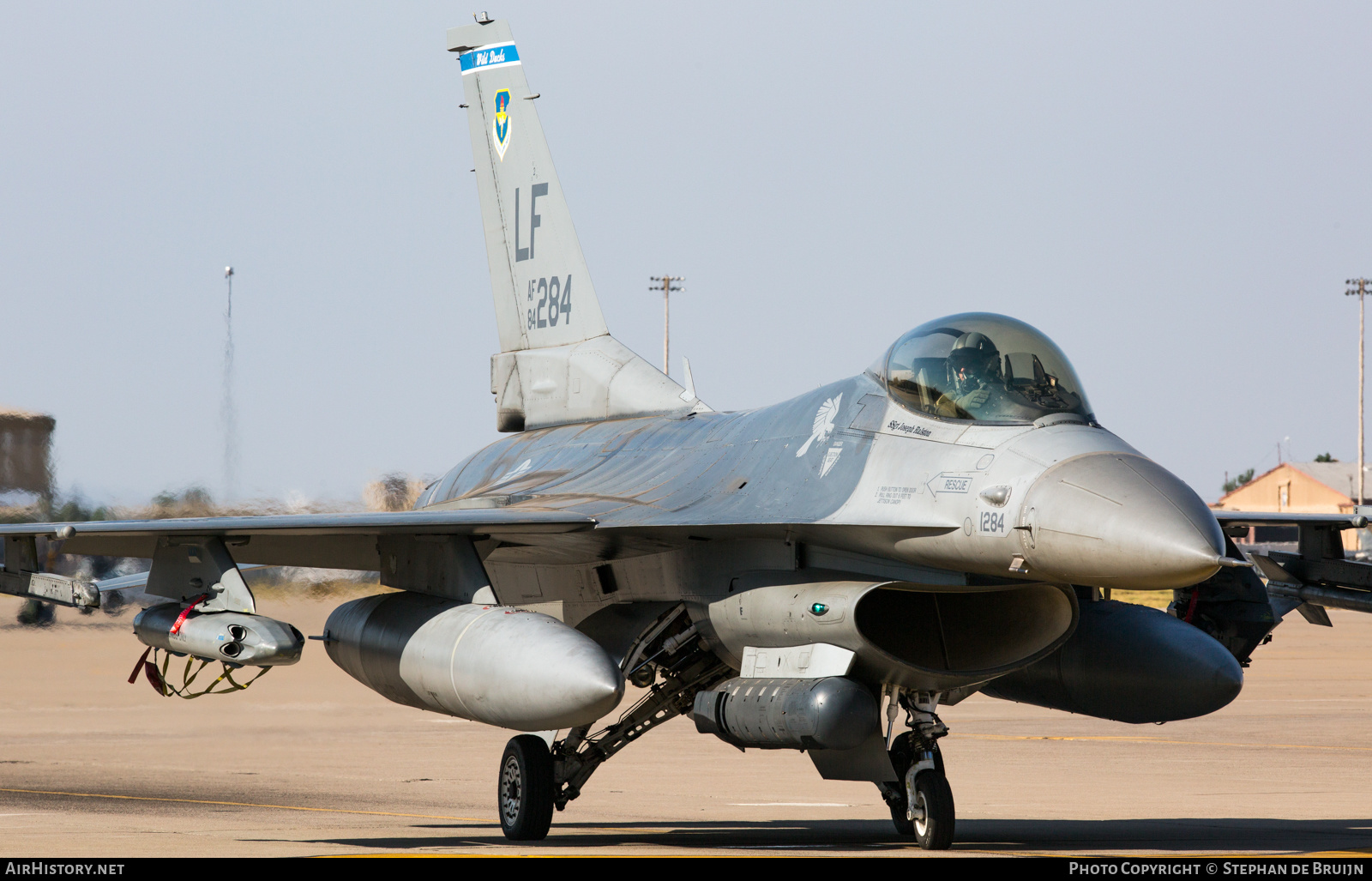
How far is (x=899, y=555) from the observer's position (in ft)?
32.4

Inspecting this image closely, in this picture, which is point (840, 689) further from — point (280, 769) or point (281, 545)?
point (280, 769)

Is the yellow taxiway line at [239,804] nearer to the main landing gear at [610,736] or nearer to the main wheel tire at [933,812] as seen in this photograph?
the main landing gear at [610,736]

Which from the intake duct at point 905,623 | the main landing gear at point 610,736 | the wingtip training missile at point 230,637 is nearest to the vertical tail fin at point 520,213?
the main landing gear at point 610,736

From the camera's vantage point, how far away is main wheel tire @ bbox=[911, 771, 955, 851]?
1052cm

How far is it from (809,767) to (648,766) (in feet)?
6.12

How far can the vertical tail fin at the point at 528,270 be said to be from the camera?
1470cm

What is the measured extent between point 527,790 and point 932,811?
3.04 m

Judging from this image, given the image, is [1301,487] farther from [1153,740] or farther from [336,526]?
[336,526]

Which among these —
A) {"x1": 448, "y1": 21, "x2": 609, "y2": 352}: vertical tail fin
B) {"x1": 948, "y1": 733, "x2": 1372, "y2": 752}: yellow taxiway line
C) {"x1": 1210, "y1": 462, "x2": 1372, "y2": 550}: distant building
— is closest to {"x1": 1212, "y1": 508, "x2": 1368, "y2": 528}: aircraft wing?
{"x1": 448, "y1": 21, "x2": 609, "y2": 352}: vertical tail fin

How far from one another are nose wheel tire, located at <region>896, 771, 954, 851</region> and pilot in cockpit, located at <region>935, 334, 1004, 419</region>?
A: 7.97 feet

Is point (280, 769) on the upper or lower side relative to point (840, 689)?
lower

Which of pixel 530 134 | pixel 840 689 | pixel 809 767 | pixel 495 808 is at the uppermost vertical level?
pixel 530 134
